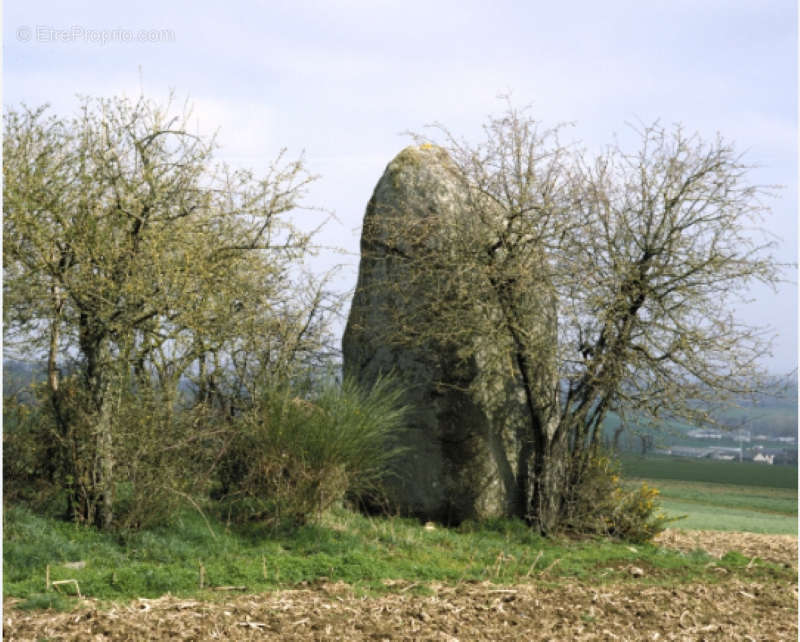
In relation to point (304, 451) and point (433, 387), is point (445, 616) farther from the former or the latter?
point (433, 387)

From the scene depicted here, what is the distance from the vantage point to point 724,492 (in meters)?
22.6

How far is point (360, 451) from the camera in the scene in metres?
9.48

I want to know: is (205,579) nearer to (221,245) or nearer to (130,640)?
(130,640)

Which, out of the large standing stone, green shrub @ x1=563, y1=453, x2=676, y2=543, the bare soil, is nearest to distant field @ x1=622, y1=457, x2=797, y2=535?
green shrub @ x1=563, y1=453, x2=676, y2=543

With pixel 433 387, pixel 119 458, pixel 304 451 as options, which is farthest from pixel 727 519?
pixel 119 458

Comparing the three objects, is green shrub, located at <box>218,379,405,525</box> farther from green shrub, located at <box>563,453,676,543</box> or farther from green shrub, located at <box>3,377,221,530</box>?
green shrub, located at <box>563,453,676,543</box>

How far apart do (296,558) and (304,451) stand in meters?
1.38

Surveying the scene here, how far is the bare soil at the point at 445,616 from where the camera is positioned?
19.2 ft

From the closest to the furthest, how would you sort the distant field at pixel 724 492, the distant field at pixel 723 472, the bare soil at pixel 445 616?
the bare soil at pixel 445 616 → the distant field at pixel 724 492 → the distant field at pixel 723 472

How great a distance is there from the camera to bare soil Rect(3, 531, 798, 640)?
585 cm

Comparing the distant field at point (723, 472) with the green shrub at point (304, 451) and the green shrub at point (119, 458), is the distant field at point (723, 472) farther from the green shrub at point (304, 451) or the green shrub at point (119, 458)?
the green shrub at point (119, 458)

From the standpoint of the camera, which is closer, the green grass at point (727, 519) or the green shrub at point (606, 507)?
the green shrub at point (606, 507)

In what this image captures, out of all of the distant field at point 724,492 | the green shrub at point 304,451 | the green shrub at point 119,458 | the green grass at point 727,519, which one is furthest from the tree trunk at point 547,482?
the green shrub at point 119,458

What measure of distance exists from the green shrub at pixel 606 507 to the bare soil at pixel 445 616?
2781 mm
